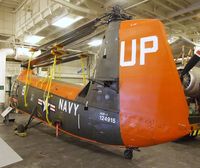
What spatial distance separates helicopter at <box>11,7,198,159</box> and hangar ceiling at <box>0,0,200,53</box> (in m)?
1.95

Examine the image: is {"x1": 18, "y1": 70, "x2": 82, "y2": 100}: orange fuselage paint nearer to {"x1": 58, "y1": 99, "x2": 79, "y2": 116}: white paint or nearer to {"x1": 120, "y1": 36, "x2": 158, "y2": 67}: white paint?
{"x1": 58, "y1": 99, "x2": 79, "y2": 116}: white paint

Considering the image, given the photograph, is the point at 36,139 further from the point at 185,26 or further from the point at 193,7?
the point at 185,26

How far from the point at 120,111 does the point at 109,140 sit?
1.48ft

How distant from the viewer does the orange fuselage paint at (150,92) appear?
83.2 inches

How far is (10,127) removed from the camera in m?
5.20

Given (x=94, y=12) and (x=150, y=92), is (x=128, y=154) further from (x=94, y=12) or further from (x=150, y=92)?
(x=94, y=12)

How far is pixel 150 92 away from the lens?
215 cm

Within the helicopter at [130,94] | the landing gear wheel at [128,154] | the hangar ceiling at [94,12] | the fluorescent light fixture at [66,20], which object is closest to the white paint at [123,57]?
the helicopter at [130,94]

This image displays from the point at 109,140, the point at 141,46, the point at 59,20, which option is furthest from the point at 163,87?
the point at 59,20

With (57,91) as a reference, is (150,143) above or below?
below

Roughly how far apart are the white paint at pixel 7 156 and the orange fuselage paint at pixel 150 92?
1646 millimetres

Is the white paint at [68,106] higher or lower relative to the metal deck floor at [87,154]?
higher

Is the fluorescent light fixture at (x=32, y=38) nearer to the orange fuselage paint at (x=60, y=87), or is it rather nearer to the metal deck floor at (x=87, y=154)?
the orange fuselage paint at (x=60, y=87)

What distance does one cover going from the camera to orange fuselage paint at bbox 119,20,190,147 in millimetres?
2113
